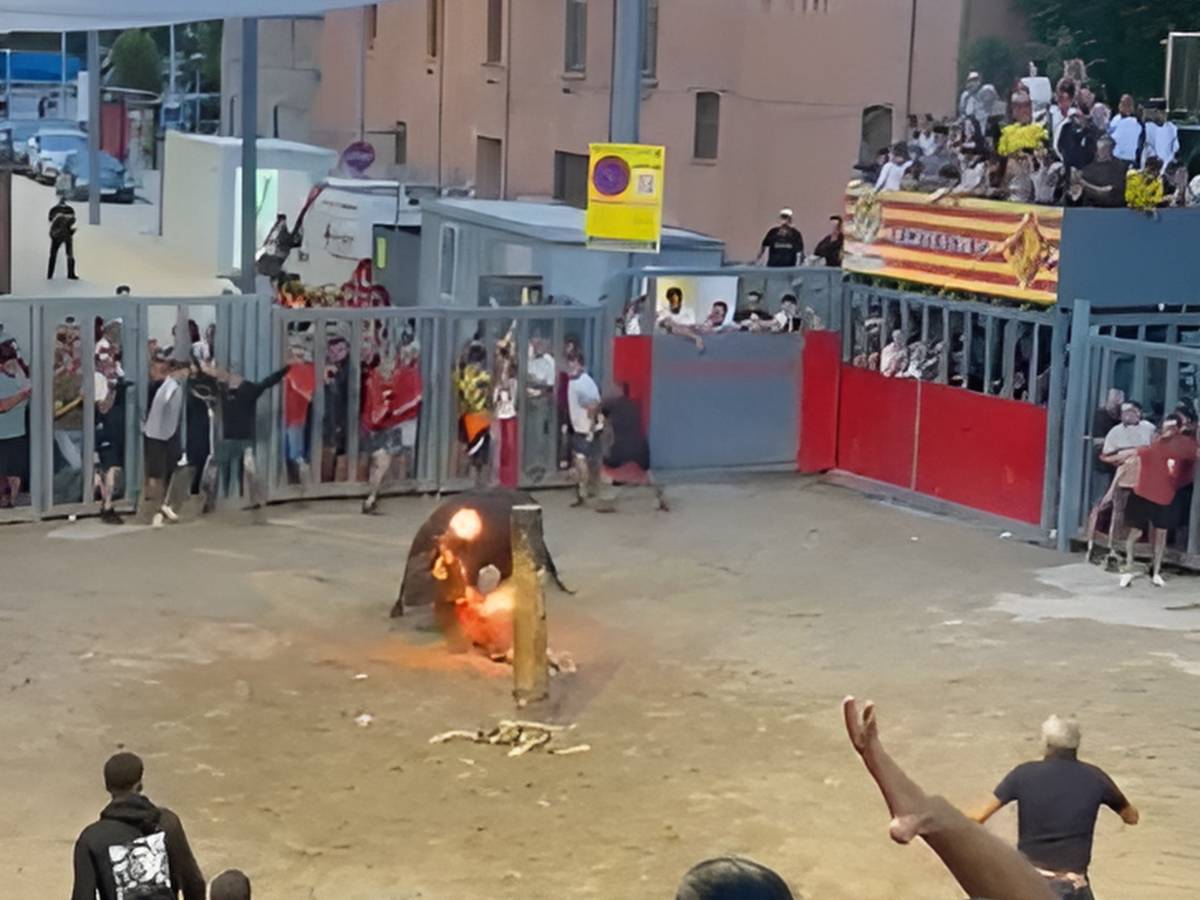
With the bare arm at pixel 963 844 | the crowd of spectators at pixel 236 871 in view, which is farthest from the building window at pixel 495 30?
the bare arm at pixel 963 844

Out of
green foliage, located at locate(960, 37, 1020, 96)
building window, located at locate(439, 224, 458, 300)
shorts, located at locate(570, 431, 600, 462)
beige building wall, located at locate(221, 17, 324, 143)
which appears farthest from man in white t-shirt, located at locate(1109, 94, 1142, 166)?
beige building wall, located at locate(221, 17, 324, 143)

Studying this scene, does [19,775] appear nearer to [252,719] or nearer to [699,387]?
[252,719]

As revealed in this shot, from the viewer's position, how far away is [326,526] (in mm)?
19203

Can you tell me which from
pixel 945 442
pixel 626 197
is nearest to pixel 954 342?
pixel 945 442

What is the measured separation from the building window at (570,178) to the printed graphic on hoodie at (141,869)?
104ft

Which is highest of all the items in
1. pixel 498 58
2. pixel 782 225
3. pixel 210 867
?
pixel 498 58

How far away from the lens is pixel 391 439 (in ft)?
66.5

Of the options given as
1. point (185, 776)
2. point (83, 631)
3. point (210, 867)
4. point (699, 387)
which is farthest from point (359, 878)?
point (699, 387)

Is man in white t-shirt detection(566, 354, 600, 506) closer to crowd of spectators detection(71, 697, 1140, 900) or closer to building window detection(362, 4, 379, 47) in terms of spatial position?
crowd of spectators detection(71, 697, 1140, 900)

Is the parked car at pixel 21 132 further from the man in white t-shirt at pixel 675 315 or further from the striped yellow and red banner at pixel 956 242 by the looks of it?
the striped yellow and red banner at pixel 956 242

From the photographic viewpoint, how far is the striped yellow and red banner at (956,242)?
1936 centimetres

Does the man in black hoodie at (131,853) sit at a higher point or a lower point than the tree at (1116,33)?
lower

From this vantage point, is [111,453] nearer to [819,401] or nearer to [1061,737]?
[819,401]

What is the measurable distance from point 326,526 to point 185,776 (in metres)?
7.42
